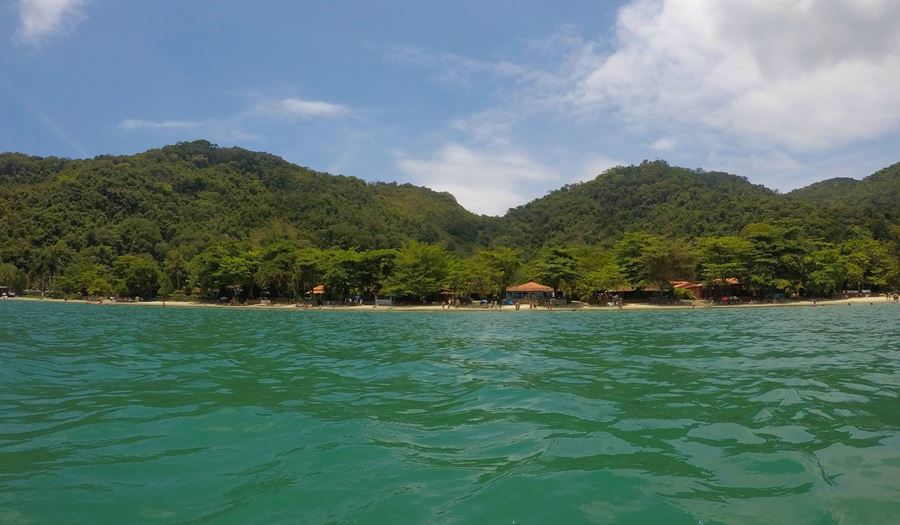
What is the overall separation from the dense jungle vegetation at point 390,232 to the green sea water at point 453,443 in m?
47.3

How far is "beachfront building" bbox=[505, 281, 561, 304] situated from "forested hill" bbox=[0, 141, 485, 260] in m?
50.8

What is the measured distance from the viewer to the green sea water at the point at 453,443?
407 centimetres

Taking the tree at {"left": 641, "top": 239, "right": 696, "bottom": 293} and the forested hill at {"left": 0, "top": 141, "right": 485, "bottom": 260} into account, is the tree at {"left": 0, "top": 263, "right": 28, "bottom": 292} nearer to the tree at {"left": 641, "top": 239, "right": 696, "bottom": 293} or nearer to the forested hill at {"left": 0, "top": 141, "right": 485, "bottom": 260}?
the forested hill at {"left": 0, "top": 141, "right": 485, "bottom": 260}

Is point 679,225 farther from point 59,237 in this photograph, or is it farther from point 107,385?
point 59,237

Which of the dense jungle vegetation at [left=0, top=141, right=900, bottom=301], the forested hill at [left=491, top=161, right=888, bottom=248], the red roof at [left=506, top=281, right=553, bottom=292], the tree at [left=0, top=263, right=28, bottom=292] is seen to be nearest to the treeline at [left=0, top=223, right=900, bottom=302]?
the dense jungle vegetation at [left=0, top=141, right=900, bottom=301]

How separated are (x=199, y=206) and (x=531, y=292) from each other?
93.9m

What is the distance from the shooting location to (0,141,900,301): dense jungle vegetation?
57.8 m

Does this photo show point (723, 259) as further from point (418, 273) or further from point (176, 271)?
point (176, 271)

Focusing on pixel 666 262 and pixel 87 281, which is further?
pixel 87 281

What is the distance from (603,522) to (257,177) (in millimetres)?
160476

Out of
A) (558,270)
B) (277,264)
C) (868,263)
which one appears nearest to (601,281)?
(558,270)

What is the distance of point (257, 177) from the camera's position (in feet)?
498

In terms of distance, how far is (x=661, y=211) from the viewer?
11825 centimetres

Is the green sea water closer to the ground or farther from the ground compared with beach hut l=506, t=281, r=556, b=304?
closer to the ground
